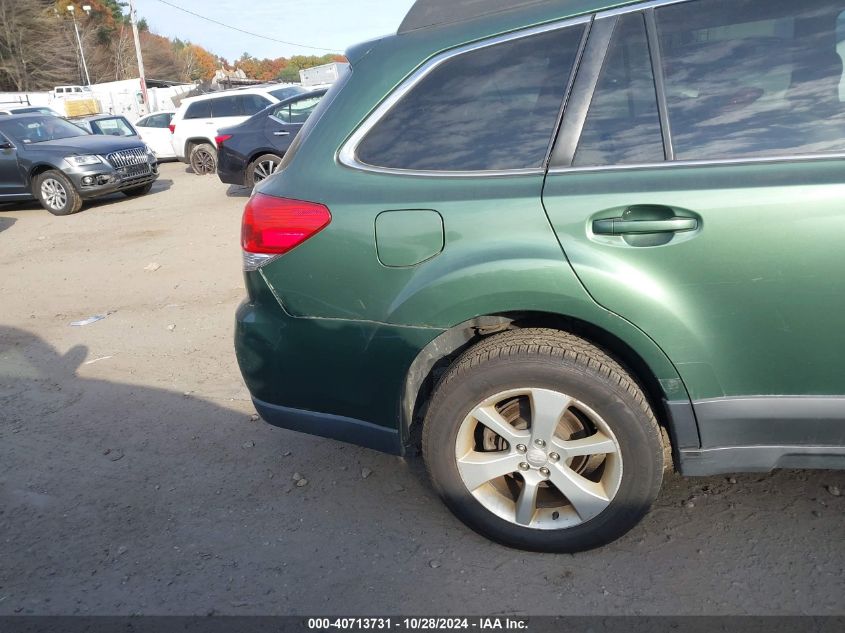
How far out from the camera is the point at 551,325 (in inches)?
99.3

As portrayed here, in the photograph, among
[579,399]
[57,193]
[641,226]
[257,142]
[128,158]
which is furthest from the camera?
[128,158]

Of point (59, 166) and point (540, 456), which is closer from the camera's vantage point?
point (540, 456)


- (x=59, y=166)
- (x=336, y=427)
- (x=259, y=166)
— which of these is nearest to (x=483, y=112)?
(x=336, y=427)

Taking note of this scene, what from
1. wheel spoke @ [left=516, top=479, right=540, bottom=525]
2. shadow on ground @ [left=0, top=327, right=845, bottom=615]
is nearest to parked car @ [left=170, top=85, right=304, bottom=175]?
shadow on ground @ [left=0, top=327, right=845, bottom=615]

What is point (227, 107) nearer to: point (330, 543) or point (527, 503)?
point (330, 543)

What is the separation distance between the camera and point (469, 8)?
Answer: 8.30 feet

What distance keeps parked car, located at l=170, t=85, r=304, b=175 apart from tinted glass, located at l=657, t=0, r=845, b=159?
43.0 ft

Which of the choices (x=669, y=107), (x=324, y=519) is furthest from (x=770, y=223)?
(x=324, y=519)

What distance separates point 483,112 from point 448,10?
1.55 feet

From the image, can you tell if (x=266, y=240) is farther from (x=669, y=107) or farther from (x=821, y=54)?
(x=821, y=54)

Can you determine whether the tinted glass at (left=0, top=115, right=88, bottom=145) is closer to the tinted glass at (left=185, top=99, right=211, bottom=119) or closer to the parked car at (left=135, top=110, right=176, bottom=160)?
the tinted glass at (left=185, top=99, right=211, bottom=119)

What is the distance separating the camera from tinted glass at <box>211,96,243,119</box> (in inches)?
571

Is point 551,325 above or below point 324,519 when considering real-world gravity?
above

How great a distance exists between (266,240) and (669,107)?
148cm
